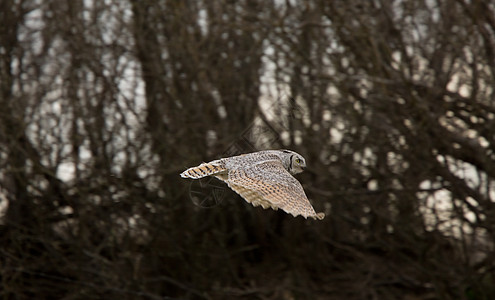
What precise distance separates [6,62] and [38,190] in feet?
3.61

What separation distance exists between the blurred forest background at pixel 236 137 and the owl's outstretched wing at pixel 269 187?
2.35m

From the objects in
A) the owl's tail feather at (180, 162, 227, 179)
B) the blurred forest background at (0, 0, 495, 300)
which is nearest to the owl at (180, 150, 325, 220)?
the owl's tail feather at (180, 162, 227, 179)

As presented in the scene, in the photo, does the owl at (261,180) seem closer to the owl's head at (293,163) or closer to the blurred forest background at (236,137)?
the owl's head at (293,163)

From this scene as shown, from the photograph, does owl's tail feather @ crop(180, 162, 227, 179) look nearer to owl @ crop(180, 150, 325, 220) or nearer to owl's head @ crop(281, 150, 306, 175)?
owl @ crop(180, 150, 325, 220)

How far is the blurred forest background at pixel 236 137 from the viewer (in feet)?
15.9

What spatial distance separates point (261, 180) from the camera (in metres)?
2.38

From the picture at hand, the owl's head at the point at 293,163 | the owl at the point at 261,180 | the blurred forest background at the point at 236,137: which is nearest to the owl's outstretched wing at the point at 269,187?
the owl at the point at 261,180

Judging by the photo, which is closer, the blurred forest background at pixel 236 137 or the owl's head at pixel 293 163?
the owl's head at pixel 293 163

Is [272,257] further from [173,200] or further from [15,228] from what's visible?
[15,228]

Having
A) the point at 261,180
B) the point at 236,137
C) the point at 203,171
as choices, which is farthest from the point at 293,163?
the point at 236,137

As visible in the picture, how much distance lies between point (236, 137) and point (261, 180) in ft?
8.47

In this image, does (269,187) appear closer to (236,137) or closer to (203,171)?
(203,171)

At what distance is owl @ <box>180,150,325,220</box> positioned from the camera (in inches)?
90.8

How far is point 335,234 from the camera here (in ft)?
18.0
